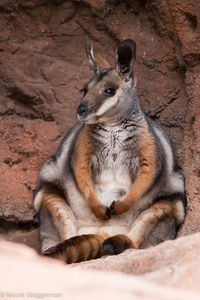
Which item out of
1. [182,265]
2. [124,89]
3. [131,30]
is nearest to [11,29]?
[131,30]

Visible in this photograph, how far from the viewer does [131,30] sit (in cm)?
725

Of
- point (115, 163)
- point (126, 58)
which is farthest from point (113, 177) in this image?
point (126, 58)

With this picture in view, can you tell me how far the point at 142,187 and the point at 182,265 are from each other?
244 cm

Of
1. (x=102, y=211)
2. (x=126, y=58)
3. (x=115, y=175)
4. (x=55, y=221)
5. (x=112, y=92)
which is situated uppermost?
(x=126, y=58)

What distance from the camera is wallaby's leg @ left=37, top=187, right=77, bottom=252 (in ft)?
19.2

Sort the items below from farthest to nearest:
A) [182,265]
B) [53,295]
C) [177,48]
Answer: [177,48]
[182,265]
[53,295]

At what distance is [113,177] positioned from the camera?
20.1ft

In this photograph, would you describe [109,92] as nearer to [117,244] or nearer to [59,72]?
[59,72]

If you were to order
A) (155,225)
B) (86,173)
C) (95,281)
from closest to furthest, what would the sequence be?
(95,281), (155,225), (86,173)

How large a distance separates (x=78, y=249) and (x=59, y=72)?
111 inches

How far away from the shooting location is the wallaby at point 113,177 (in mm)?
5883

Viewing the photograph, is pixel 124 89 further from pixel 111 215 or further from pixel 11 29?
pixel 11 29

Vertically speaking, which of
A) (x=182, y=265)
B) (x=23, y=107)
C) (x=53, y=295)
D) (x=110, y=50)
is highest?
(x=53, y=295)

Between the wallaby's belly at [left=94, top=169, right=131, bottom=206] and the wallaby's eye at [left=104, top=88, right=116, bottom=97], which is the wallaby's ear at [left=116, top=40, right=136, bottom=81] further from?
the wallaby's belly at [left=94, top=169, right=131, bottom=206]
